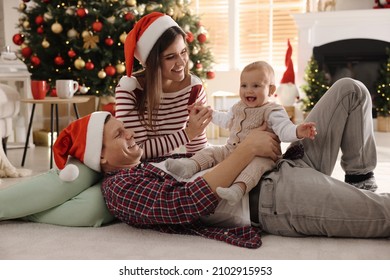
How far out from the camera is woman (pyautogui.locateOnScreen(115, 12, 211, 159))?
2256 millimetres

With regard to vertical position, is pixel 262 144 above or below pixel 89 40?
below

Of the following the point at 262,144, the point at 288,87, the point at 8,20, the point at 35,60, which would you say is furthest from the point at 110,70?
the point at 262,144

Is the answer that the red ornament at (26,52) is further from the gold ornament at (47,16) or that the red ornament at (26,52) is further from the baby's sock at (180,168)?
the baby's sock at (180,168)

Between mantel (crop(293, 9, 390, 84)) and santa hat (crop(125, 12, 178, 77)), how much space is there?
3.79 metres

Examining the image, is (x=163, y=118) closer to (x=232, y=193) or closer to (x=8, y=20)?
(x=232, y=193)

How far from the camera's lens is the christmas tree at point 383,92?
5.48 meters

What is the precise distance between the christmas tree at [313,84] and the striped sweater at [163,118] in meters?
3.36

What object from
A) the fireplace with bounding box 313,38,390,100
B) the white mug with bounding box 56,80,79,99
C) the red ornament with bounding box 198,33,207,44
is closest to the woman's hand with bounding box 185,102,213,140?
the white mug with bounding box 56,80,79,99

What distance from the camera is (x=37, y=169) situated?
11.6 ft

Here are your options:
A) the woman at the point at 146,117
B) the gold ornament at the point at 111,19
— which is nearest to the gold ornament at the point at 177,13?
the gold ornament at the point at 111,19

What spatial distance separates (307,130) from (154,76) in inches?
29.9

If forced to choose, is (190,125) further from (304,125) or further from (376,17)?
(376,17)

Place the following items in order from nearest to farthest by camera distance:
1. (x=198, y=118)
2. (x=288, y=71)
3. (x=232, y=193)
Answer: (x=232, y=193) < (x=198, y=118) < (x=288, y=71)

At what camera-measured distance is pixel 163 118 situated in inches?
94.5
